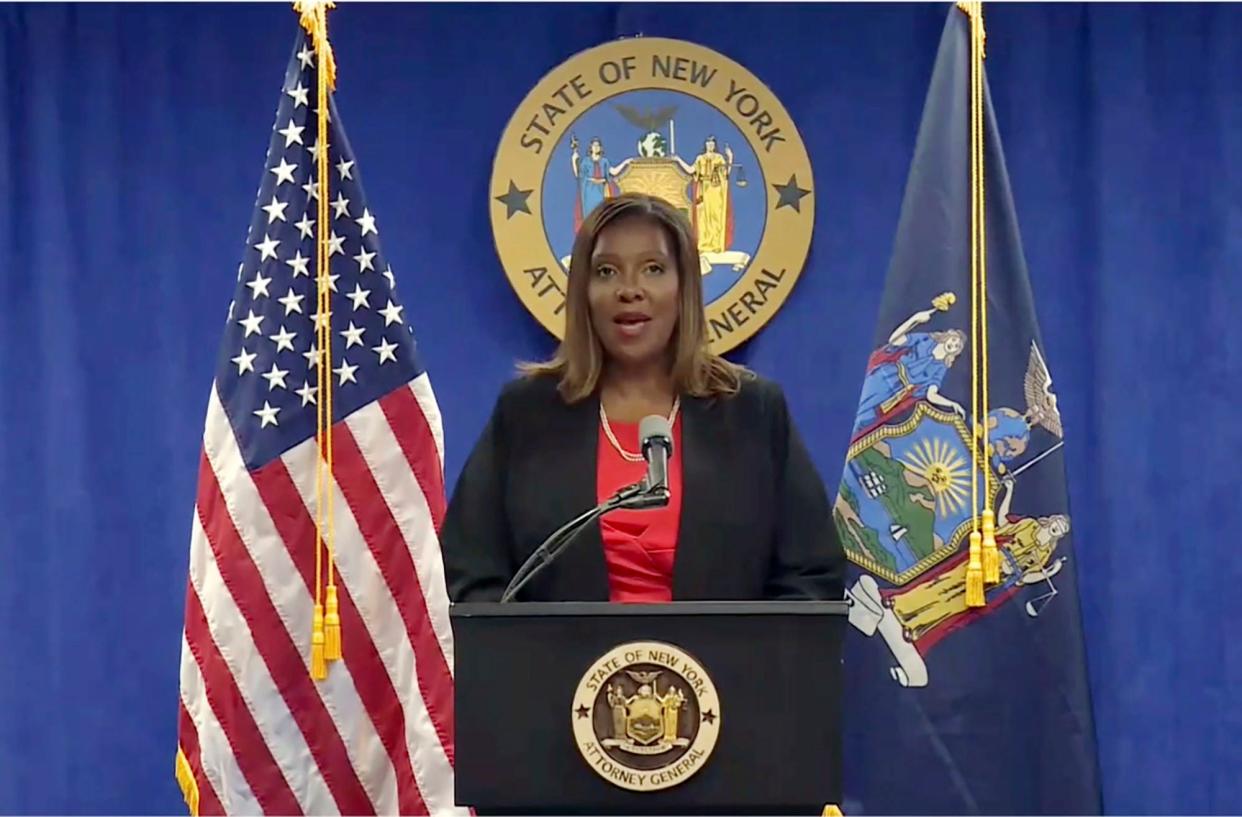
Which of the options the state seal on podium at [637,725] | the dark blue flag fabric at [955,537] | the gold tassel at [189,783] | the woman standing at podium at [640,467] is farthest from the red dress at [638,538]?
the gold tassel at [189,783]

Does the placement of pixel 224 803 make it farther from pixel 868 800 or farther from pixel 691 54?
pixel 691 54

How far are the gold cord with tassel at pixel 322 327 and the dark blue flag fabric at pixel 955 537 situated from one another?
0.98 meters

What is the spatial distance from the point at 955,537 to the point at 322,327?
1.27 metres

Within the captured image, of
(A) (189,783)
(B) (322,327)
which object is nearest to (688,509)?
(B) (322,327)

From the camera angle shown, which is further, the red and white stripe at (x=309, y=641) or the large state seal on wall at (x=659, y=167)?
the large state seal on wall at (x=659, y=167)

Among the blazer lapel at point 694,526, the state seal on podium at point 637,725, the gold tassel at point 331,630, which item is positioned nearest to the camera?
the state seal on podium at point 637,725

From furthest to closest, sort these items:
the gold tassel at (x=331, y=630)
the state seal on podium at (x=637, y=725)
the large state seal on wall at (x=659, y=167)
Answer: the large state seal on wall at (x=659, y=167) < the gold tassel at (x=331, y=630) < the state seal on podium at (x=637, y=725)

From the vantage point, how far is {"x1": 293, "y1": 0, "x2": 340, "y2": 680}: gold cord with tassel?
3020mm

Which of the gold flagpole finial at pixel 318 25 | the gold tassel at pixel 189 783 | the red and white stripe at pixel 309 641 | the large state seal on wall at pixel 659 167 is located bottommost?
the gold tassel at pixel 189 783

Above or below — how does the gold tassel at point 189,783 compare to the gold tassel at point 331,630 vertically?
below

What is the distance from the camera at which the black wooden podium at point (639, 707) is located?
1649 mm

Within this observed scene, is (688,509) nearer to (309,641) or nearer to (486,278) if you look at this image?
(309,641)

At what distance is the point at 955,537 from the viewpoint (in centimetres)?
306

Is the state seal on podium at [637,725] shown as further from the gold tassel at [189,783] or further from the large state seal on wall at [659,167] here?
the large state seal on wall at [659,167]
